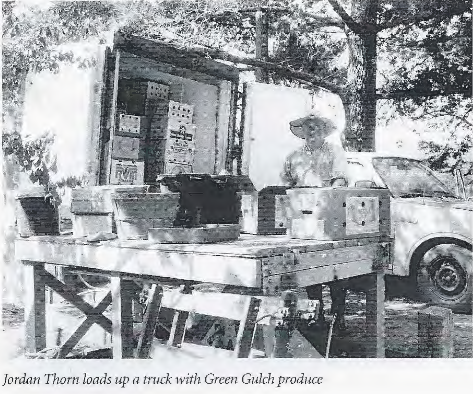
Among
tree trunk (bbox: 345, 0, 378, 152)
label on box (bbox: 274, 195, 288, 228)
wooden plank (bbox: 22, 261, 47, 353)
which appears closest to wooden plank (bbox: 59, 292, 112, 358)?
wooden plank (bbox: 22, 261, 47, 353)

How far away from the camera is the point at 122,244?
2240 mm

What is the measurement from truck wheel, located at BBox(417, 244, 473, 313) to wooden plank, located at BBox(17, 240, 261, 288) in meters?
2.56

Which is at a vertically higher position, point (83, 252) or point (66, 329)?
point (83, 252)

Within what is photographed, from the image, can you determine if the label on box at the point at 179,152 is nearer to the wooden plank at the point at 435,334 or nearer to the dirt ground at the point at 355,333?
the dirt ground at the point at 355,333

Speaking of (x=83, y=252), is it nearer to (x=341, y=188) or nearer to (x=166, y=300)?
(x=166, y=300)

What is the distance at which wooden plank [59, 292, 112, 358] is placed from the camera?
277 centimetres

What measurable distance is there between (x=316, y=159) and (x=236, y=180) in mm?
1065

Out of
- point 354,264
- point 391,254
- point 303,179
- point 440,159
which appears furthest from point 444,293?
point 354,264

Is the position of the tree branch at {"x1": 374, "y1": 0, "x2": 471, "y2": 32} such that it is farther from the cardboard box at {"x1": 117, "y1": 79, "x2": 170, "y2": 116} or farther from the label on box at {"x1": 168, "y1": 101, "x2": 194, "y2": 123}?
the cardboard box at {"x1": 117, "y1": 79, "x2": 170, "y2": 116}

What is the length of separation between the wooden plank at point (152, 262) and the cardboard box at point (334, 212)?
0.48m

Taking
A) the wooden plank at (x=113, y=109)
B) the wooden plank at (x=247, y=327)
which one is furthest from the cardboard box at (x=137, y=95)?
the wooden plank at (x=247, y=327)

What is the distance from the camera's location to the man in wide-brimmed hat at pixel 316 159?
3.41 m

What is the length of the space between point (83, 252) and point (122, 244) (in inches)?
10.3

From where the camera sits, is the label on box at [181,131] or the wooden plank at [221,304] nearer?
the wooden plank at [221,304]
